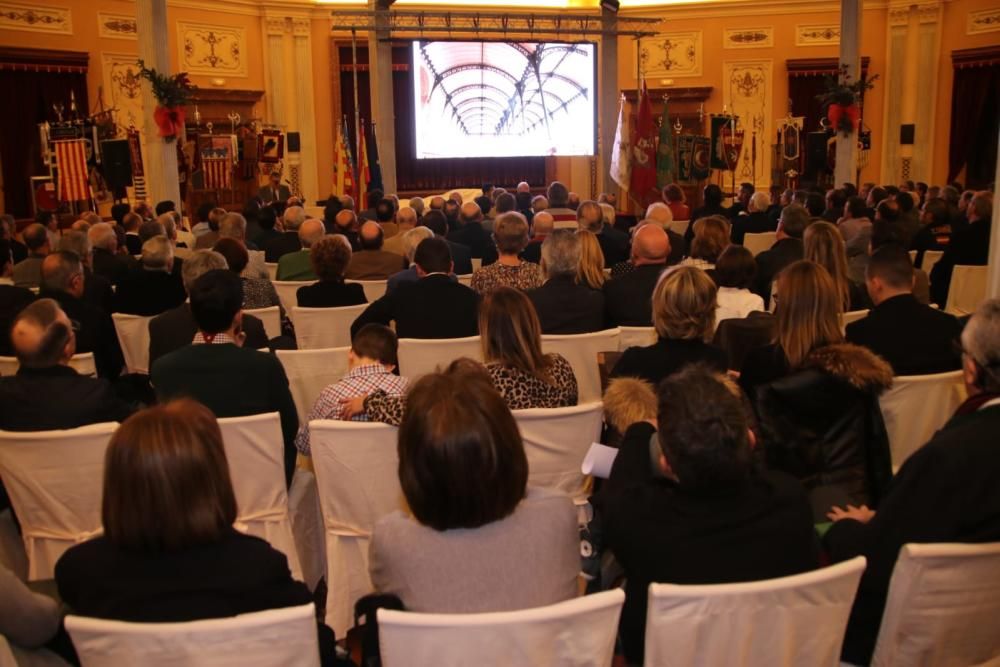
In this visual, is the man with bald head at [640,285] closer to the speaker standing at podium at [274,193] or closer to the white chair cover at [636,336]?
the white chair cover at [636,336]

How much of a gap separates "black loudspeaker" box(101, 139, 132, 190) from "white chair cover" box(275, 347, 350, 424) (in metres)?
8.17

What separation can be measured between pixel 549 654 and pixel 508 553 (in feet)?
1.08

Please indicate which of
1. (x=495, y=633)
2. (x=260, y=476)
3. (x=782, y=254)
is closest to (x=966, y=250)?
(x=782, y=254)

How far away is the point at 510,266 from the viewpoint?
19.0ft

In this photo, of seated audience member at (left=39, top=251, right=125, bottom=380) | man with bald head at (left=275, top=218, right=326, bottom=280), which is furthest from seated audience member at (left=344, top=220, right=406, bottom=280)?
seated audience member at (left=39, top=251, right=125, bottom=380)

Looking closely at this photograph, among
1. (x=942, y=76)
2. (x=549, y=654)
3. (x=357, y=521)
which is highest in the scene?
(x=942, y=76)

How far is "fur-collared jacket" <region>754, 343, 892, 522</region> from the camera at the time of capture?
3.12m

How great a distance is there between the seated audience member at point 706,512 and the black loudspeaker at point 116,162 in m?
10.6

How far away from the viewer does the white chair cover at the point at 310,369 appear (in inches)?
169

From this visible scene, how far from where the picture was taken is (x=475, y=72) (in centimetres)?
1642

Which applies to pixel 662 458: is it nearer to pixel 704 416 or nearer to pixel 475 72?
pixel 704 416

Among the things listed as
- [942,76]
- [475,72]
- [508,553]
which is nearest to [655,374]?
[508,553]

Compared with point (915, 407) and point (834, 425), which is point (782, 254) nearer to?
point (915, 407)

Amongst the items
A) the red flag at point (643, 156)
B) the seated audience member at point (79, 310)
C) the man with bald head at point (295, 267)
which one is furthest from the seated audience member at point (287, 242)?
the red flag at point (643, 156)
